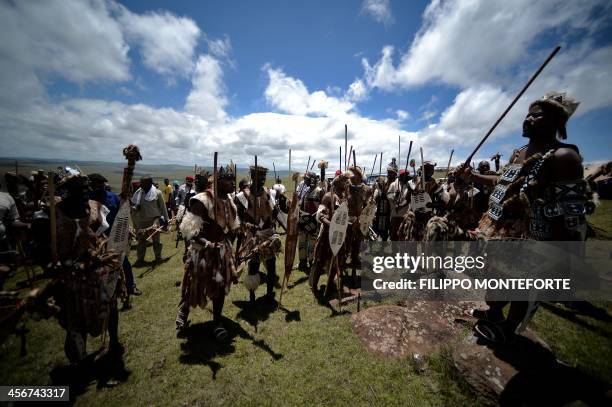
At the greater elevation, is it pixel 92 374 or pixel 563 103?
pixel 563 103

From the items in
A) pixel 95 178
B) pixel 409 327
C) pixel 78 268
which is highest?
pixel 95 178

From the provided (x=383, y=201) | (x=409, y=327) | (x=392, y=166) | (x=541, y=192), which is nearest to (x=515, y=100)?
(x=541, y=192)

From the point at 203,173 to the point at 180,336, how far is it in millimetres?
3621

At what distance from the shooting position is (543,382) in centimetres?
292

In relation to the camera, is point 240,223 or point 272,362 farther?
point 240,223

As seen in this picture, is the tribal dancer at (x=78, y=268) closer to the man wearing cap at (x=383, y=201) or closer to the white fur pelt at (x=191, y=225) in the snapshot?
the white fur pelt at (x=191, y=225)

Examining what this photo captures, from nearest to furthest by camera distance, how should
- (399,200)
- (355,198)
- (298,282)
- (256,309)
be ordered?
(256,309), (355,198), (298,282), (399,200)

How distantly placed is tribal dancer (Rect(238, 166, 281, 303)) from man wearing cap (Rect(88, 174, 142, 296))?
251 cm

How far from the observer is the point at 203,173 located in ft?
20.2

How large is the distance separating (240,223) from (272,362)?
2631 mm

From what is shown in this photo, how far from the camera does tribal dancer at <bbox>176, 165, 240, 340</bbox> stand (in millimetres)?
→ 4336

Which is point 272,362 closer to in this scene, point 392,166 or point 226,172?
point 226,172

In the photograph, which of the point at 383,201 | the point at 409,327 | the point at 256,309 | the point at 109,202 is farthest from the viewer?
the point at 383,201

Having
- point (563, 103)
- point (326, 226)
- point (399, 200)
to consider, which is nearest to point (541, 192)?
point (563, 103)
